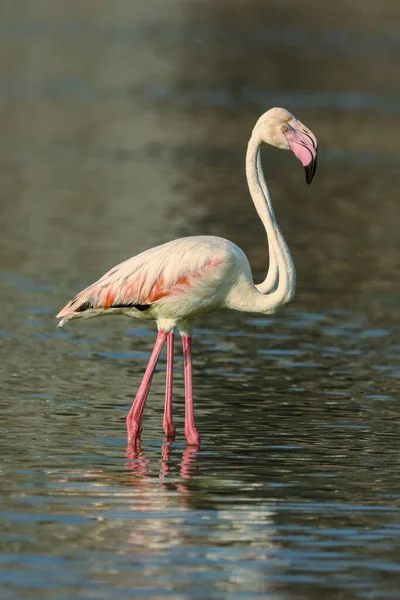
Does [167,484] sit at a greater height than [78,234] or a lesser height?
lesser

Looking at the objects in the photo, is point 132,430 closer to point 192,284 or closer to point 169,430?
point 169,430

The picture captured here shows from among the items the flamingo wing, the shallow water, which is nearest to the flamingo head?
the flamingo wing

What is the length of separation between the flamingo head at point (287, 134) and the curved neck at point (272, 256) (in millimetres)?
90

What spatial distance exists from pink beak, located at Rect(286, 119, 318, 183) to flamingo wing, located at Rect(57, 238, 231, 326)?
942 mm

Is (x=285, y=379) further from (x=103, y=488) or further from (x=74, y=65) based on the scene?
(x=74, y=65)

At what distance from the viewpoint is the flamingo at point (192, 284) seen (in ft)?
36.2

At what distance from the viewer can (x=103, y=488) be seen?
9.66m

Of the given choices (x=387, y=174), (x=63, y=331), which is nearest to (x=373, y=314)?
(x=63, y=331)

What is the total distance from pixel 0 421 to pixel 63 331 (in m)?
3.78

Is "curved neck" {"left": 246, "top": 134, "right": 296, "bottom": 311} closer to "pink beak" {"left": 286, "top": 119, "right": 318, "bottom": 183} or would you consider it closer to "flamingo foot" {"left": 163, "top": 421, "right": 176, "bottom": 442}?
"pink beak" {"left": 286, "top": 119, "right": 318, "bottom": 183}

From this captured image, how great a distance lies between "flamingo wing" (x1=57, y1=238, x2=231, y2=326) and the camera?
1105 cm

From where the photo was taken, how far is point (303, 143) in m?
11.4

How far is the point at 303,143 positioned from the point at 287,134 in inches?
5.4

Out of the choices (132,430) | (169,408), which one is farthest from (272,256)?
(132,430)
